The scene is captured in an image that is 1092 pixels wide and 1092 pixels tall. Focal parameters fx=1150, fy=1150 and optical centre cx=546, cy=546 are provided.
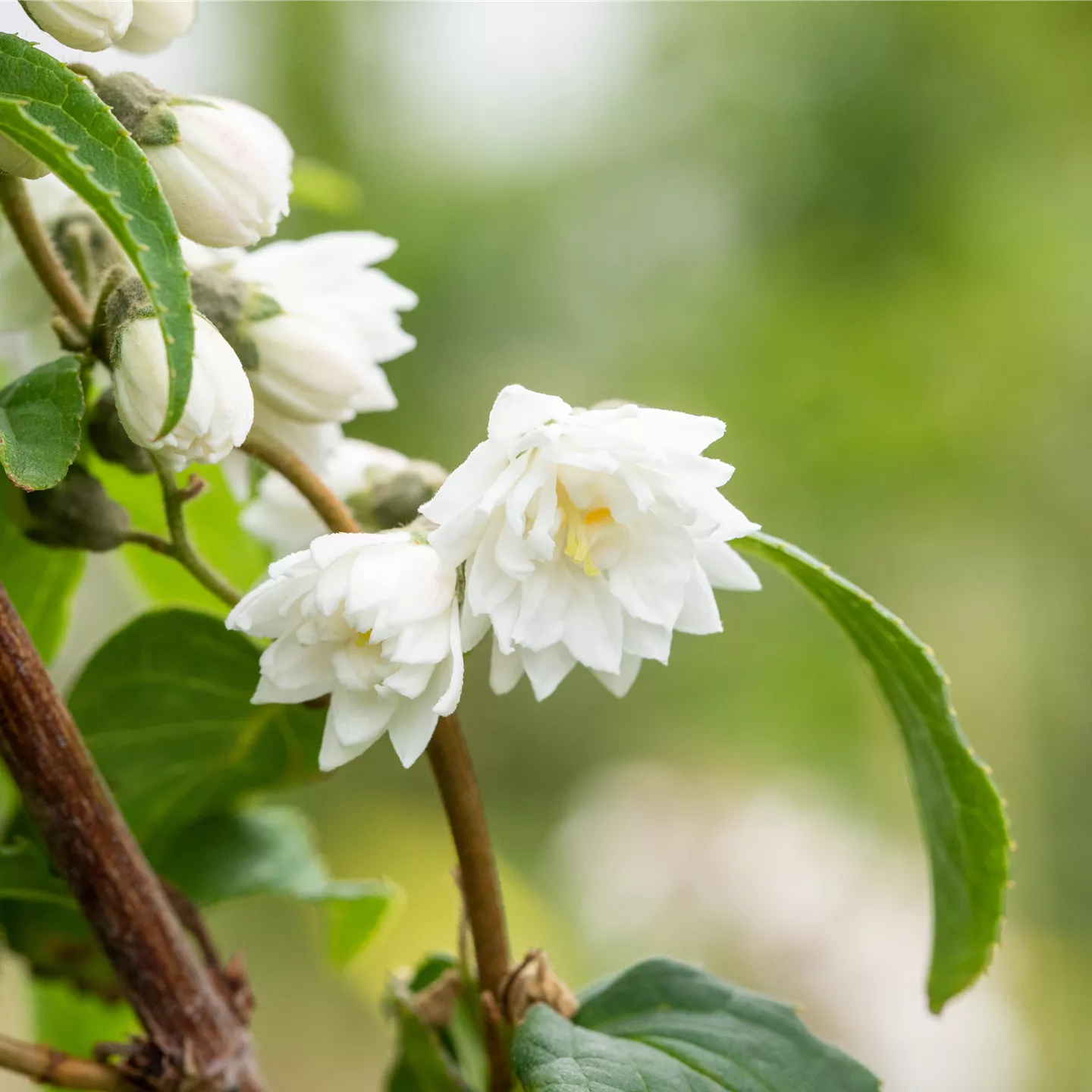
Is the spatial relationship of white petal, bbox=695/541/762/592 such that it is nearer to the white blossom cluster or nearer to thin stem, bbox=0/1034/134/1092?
the white blossom cluster

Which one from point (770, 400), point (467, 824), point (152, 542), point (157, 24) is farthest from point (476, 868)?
point (770, 400)

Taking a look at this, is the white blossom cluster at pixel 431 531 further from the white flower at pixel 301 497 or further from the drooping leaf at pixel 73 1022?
the drooping leaf at pixel 73 1022

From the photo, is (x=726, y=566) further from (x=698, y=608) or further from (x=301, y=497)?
(x=301, y=497)

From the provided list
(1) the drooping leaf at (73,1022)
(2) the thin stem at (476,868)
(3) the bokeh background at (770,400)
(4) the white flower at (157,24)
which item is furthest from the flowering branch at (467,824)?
(3) the bokeh background at (770,400)

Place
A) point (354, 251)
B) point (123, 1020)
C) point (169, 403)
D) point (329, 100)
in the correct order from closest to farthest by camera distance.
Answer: point (169, 403) < point (354, 251) < point (123, 1020) < point (329, 100)

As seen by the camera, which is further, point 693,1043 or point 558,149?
point 558,149

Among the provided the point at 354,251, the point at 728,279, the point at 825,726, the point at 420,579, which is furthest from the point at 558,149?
the point at 420,579

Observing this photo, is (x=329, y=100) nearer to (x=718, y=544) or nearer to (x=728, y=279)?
(x=728, y=279)
